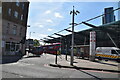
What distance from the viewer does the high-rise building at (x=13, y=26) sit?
29.5 meters

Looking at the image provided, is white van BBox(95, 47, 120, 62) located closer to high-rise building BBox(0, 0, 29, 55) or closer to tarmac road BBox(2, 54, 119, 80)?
tarmac road BBox(2, 54, 119, 80)

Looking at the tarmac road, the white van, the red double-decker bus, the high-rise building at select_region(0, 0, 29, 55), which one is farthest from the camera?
the red double-decker bus

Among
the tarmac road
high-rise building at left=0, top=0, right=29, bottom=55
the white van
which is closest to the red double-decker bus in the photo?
high-rise building at left=0, top=0, right=29, bottom=55

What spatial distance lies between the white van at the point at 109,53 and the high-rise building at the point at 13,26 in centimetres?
1992

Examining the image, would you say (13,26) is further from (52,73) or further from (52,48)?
(52,73)

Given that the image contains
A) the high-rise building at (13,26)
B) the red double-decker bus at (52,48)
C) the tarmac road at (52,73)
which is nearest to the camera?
the tarmac road at (52,73)

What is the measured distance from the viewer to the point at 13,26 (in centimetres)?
3253

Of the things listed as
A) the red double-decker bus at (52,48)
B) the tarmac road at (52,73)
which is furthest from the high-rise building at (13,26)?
the tarmac road at (52,73)

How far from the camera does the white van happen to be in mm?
21992

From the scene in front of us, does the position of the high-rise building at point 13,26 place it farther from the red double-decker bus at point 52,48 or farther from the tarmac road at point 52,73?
the tarmac road at point 52,73

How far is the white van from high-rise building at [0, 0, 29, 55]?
1992 cm

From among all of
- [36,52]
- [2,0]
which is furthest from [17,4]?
[36,52]

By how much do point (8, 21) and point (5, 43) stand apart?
219 inches

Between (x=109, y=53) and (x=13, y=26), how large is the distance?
2359 centimetres
